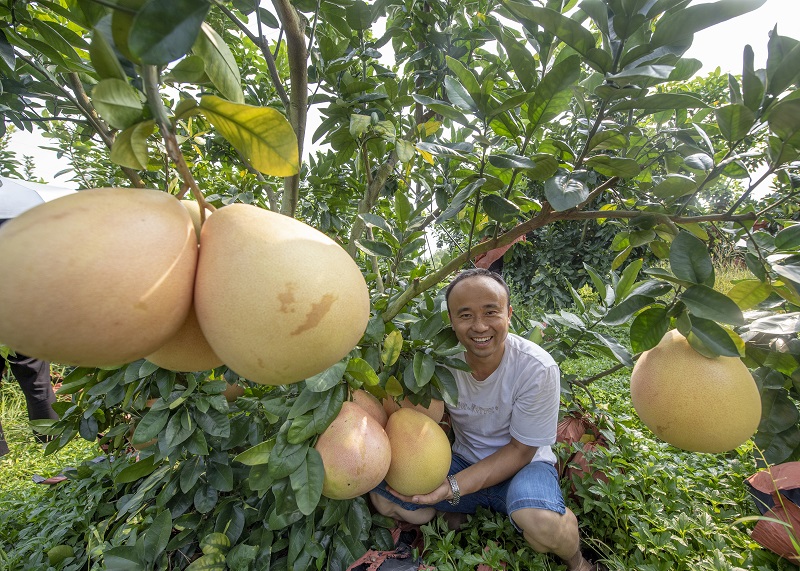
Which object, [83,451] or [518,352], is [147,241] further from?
[83,451]

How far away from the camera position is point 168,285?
458 mm

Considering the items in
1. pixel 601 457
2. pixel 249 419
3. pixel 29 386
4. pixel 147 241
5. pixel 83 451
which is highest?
pixel 147 241

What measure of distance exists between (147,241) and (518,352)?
1.58m

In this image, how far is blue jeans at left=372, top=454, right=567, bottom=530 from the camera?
1604 mm

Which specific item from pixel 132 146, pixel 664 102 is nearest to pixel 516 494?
pixel 664 102

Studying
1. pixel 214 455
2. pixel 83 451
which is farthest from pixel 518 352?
pixel 83 451

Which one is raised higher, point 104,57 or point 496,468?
point 104,57

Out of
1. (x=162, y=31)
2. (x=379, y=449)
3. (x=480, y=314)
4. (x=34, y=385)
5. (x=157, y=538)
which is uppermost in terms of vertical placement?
(x=162, y=31)

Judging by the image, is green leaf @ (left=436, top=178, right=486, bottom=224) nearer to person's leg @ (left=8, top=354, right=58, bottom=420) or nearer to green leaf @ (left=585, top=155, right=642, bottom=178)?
green leaf @ (left=585, top=155, right=642, bottom=178)

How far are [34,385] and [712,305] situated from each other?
3801 millimetres

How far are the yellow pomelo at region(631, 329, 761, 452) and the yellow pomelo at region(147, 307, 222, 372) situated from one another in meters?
0.99

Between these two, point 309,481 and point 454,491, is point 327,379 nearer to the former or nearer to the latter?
point 309,481

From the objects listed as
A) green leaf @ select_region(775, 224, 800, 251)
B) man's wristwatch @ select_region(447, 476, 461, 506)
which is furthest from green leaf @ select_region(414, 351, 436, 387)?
green leaf @ select_region(775, 224, 800, 251)

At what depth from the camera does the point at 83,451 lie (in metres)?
3.00
